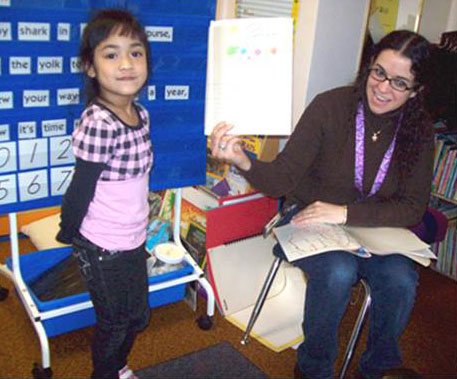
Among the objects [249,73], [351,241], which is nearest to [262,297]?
[351,241]

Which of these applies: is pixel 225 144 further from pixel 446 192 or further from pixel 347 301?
pixel 446 192

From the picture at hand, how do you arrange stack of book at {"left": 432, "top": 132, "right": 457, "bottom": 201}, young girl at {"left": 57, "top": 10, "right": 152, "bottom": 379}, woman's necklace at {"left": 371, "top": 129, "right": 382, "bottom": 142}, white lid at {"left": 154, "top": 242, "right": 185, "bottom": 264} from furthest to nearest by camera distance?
stack of book at {"left": 432, "top": 132, "right": 457, "bottom": 201}, white lid at {"left": 154, "top": 242, "right": 185, "bottom": 264}, woman's necklace at {"left": 371, "top": 129, "right": 382, "bottom": 142}, young girl at {"left": 57, "top": 10, "right": 152, "bottom": 379}

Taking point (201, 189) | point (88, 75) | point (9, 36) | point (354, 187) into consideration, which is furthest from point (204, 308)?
point (9, 36)

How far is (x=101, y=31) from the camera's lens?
1283mm

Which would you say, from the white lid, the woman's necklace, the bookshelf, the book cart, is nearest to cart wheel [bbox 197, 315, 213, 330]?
the book cart

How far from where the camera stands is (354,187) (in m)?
1.71

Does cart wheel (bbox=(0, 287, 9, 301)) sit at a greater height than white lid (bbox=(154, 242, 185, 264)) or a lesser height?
lesser

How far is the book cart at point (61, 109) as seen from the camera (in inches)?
56.1

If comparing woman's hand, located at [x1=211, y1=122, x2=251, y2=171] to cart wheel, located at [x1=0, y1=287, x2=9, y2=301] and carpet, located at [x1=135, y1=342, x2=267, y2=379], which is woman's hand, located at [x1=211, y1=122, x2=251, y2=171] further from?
cart wheel, located at [x1=0, y1=287, x2=9, y2=301]

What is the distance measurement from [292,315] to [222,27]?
1198 mm

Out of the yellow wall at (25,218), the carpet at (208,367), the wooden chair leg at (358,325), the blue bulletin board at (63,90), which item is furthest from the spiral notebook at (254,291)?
the yellow wall at (25,218)

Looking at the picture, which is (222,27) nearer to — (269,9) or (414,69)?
(414,69)

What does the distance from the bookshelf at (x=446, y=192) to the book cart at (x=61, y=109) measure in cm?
121

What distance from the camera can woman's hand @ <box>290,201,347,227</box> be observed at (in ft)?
5.35
